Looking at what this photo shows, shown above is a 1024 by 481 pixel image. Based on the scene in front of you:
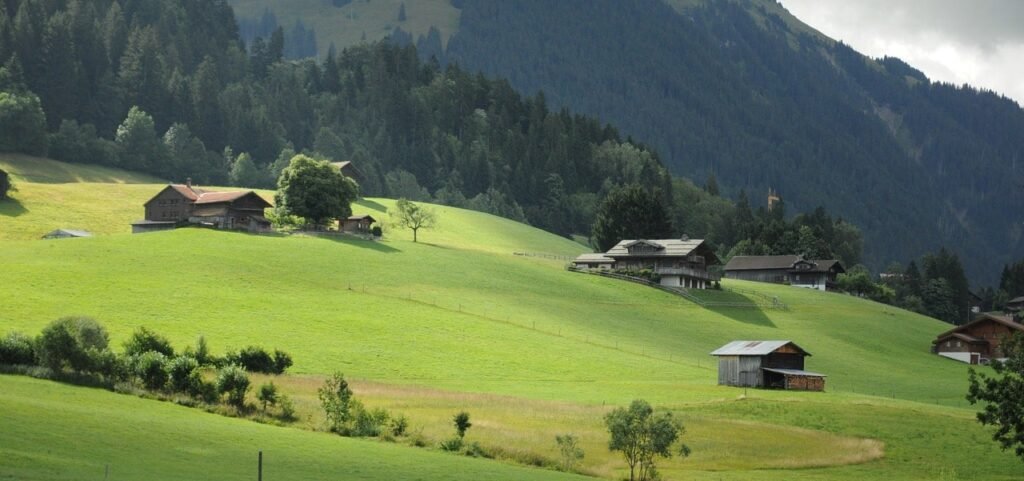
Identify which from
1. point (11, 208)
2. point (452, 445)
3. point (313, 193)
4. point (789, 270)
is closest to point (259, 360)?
point (452, 445)

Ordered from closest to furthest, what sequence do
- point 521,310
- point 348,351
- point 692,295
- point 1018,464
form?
point 1018,464 < point 348,351 < point 521,310 < point 692,295

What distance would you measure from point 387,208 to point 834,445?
116 metres

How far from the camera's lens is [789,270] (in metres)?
176

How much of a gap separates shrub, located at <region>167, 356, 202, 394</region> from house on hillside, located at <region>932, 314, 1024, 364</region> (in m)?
85.2

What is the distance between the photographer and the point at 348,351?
84.1 meters

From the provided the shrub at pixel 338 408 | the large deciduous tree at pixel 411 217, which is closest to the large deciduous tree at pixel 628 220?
the large deciduous tree at pixel 411 217

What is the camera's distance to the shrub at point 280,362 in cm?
7494

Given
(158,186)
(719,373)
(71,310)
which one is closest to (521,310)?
(719,373)

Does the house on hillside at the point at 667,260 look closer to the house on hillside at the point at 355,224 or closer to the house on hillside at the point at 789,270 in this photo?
the house on hillside at the point at 355,224

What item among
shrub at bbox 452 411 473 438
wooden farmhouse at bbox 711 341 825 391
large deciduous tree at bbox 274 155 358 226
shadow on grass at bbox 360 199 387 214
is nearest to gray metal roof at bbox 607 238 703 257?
large deciduous tree at bbox 274 155 358 226

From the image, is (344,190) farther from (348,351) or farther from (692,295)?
(348,351)

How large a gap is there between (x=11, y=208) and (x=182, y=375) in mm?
82573

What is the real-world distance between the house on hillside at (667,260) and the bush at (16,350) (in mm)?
87256

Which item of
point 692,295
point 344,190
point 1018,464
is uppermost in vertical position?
point 344,190
